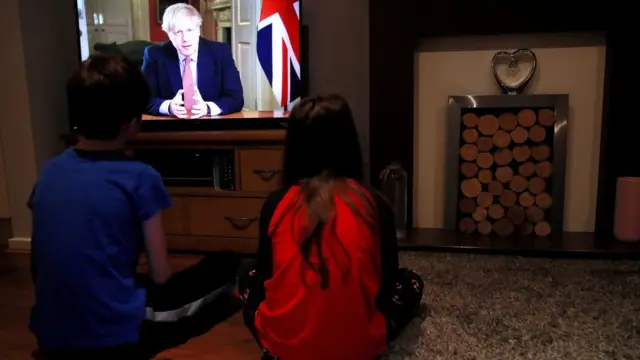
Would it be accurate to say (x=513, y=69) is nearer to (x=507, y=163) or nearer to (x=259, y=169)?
(x=507, y=163)

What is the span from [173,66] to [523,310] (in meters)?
1.81

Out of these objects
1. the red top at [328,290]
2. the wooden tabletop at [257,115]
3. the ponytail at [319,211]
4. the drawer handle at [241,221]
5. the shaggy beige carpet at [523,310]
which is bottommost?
the shaggy beige carpet at [523,310]

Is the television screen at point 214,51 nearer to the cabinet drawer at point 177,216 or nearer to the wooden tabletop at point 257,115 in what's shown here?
the wooden tabletop at point 257,115

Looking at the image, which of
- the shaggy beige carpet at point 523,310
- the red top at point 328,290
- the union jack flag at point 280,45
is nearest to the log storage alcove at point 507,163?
the shaggy beige carpet at point 523,310

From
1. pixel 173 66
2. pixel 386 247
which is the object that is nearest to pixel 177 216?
pixel 173 66

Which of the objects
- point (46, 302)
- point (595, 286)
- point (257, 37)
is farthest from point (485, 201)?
point (46, 302)

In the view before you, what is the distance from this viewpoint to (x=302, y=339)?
1092 mm

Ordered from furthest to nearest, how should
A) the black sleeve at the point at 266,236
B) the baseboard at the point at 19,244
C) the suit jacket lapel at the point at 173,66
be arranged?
the baseboard at the point at 19,244, the suit jacket lapel at the point at 173,66, the black sleeve at the point at 266,236

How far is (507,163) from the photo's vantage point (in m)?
2.43

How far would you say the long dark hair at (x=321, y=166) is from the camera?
1.05 metres

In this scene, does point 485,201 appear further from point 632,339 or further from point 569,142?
point 632,339

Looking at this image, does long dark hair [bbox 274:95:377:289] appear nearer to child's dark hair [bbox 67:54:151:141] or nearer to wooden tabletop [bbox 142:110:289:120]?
child's dark hair [bbox 67:54:151:141]

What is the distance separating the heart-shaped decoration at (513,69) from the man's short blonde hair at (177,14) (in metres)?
1.38

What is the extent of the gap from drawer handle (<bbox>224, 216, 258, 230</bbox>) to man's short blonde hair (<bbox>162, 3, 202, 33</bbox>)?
904mm
